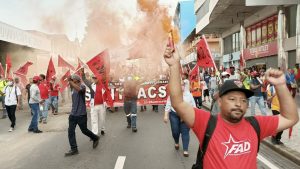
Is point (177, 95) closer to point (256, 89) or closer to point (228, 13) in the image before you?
point (256, 89)

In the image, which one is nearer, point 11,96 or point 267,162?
point 267,162

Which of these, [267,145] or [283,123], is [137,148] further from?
[283,123]

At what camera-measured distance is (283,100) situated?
3053 millimetres

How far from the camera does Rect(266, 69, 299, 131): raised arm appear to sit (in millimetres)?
3016

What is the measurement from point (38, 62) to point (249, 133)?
37540 millimetres

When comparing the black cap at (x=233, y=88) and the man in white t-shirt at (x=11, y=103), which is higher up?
the black cap at (x=233, y=88)

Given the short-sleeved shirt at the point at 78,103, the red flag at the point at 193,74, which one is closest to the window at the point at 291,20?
the red flag at the point at 193,74

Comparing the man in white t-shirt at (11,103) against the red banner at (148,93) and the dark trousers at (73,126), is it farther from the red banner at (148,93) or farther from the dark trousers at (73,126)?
the red banner at (148,93)

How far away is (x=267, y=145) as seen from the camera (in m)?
8.71

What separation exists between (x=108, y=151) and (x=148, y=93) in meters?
9.28

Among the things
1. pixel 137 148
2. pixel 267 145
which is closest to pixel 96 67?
pixel 137 148

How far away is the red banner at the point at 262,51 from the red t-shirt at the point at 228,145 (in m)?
26.0

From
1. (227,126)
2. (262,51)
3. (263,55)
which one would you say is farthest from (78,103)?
(262,51)

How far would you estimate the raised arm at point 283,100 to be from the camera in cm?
302
